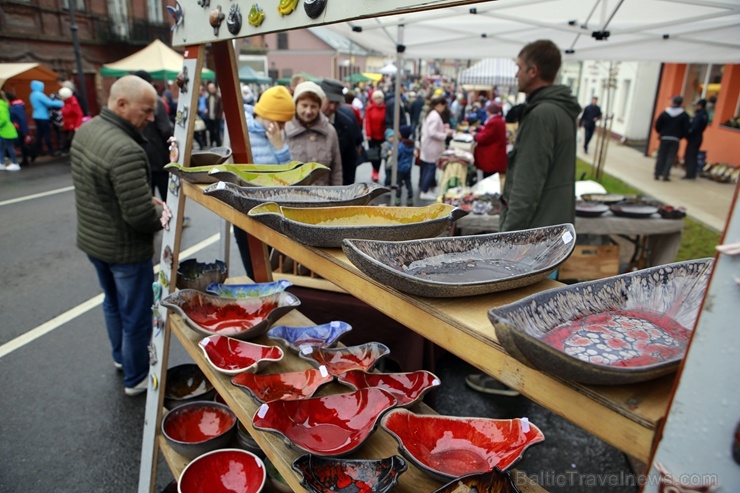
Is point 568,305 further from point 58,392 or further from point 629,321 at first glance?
point 58,392

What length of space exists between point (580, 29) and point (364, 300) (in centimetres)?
440

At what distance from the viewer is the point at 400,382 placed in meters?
1.47

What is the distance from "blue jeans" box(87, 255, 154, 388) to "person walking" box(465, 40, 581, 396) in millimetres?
2092

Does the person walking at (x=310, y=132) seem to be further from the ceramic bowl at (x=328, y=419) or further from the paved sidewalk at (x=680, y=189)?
the paved sidewalk at (x=680, y=189)

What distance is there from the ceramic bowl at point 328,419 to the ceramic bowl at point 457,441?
95 millimetres

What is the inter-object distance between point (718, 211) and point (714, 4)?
562 centimetres

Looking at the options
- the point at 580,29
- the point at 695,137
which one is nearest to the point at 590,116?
the point at 695,137

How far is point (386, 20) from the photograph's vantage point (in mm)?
4762

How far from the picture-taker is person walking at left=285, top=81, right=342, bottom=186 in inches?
138

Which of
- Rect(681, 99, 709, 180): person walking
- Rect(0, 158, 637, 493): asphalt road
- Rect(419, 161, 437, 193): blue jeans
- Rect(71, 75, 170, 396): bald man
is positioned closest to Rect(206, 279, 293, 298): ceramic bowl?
Rect(71, 75, 170, 396): bald man

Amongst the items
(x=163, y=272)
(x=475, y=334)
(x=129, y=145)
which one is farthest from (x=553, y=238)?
(x=129, y=145)

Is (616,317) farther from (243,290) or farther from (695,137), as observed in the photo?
(695,137)

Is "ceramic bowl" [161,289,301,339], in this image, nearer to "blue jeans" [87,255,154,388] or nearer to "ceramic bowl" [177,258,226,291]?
"ceramic bowl" [177,258,226,291]

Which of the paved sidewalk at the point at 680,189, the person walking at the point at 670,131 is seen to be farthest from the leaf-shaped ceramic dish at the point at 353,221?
the person walking at the point at 670,131
